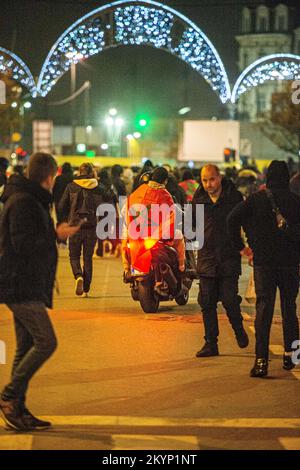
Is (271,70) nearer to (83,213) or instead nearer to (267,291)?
(83,213)

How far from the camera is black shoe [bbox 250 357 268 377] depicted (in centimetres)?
905

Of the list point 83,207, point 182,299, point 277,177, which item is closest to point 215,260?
point 277,177

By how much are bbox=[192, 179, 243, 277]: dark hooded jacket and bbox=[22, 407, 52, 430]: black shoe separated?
310 centimetres

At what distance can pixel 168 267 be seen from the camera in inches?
499

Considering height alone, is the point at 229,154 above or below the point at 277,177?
below

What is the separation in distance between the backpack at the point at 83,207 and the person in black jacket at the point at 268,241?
17.5 ft

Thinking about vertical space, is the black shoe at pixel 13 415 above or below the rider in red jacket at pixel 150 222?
below

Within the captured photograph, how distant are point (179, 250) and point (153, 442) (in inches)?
245

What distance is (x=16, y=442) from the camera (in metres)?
6.88

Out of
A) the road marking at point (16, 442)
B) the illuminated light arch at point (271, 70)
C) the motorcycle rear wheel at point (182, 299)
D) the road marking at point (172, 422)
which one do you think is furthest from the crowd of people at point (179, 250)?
the illuminated light arch at point (271, 70)

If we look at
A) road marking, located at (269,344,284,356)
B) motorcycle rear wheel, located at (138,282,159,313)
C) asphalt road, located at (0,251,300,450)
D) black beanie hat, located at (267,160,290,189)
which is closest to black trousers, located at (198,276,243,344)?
asphalt road, located at (0,251,300,450)

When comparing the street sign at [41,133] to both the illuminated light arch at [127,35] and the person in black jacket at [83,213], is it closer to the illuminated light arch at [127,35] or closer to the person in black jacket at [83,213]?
the illuminated light arch at [127,35]

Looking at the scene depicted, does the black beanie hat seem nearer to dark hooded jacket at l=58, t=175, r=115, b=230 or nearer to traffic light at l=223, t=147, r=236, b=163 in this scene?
dark hooded jacket at l=58, t=175, r=115, b=230

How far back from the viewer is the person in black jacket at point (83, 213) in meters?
14.3
